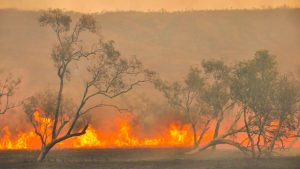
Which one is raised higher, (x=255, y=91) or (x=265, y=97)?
(x=255, y=91)

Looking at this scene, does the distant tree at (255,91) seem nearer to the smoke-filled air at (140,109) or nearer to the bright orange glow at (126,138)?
the smoke-filled air at (140,109)

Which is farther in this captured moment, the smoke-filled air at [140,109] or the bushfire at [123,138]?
the bushfire at [123,138]

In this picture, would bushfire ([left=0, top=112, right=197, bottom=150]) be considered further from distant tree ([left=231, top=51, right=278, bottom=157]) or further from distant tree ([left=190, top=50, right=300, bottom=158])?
distant tree ([left=190, top=50, right=300, bottom=158])

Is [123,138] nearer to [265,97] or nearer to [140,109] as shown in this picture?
[140,109]

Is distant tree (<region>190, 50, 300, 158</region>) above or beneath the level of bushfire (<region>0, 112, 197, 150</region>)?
above

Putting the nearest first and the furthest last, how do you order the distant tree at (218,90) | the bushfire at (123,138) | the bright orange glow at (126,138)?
the distant tree at (218,90) < the bushfire at (123,138) < the bright orange glow at (126,138)

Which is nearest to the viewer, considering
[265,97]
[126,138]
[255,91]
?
[255,91]

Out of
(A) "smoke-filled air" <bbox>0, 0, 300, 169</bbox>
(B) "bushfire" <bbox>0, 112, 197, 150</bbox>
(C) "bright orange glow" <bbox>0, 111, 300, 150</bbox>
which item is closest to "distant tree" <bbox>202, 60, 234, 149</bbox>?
(A) "smoke-filled air" <bbox>0, 0, 300, 169</bbox>

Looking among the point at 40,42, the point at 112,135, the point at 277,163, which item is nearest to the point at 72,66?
the point at 40,42

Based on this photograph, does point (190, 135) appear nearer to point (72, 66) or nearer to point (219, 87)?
point (219, 87)

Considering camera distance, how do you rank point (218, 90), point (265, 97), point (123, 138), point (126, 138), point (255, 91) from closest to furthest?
point (255, 91) < point (265, 97) < point (218, 90) < point (126, 138) < point (123, 138)

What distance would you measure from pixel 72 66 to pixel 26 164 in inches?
5014

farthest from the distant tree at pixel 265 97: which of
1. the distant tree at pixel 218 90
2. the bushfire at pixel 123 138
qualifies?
the bushfire at pixel 123 138

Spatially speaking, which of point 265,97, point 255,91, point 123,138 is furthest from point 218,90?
point 123,138
